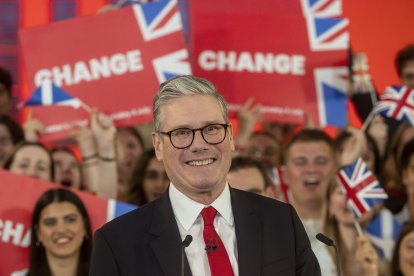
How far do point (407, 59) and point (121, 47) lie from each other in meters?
1.47

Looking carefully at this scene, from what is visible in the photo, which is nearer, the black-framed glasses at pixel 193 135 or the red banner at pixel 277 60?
the black-framed glasses at pixel 193 135

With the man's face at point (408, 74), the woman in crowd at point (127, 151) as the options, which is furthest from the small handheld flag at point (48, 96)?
the man's face at point (408, 74)

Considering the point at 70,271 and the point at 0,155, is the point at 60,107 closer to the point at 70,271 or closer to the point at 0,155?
the point at 0,155

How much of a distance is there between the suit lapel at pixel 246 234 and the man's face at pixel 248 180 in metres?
1.73

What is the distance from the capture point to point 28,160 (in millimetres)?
4031

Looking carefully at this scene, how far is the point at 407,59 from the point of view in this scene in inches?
181

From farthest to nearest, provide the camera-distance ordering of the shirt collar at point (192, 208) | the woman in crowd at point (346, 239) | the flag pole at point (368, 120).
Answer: the flag pole at point (368, 120), the woman in crowd at point (346, 239), the shirt collar at point (192, 208)

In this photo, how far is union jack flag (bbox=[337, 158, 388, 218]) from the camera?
3895mm

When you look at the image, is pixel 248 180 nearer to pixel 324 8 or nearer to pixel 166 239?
pixel 324 8

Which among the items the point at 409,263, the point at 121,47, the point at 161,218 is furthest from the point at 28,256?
the point at 161,218

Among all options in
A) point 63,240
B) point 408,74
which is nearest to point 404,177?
point 408,74

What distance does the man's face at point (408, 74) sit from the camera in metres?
4.59

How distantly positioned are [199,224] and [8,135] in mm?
2651

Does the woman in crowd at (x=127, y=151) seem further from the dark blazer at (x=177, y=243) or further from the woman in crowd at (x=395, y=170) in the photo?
the dark blazer at (x=177, y=243)
